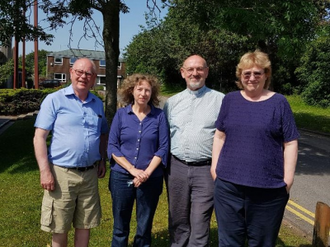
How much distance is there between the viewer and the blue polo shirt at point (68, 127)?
3.13m

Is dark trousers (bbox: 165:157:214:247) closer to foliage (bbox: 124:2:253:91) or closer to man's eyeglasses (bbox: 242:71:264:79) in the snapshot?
man's eyeglasses (bbox: 242:71:264:79)

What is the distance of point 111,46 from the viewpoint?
25.1ft

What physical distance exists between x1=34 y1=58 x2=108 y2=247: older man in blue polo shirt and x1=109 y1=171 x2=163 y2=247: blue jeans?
0.23m

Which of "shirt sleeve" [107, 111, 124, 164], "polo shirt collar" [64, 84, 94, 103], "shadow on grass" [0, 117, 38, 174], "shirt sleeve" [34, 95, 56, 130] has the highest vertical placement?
"polo shirt collar" [64, 84, 94, 103]

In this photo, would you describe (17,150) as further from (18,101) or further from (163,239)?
(18,101)

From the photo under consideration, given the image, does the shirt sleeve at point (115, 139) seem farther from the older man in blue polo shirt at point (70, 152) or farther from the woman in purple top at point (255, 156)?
the woman in purple top at point (255, 156)

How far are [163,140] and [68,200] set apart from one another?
99 cm

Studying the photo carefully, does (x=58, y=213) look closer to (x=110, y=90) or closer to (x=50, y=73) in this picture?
(x=110, y=90)

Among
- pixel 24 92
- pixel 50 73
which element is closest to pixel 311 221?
pixel 24 92

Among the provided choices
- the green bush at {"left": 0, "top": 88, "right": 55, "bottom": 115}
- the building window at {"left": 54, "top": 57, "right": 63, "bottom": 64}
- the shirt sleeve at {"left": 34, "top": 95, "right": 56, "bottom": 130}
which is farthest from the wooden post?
the building window at {"left": 54, "top": 57, "right": 63, "bottom": 64}

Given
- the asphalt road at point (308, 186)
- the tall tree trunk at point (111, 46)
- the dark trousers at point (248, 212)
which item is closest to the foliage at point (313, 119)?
the asphalt road at point (308, 186)

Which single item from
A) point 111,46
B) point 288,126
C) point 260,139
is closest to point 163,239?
point 260,139

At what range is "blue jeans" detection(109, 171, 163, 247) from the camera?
3.32 meters

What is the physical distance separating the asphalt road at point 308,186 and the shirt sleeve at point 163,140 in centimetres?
265
